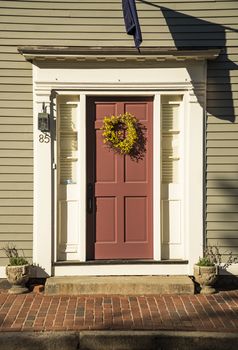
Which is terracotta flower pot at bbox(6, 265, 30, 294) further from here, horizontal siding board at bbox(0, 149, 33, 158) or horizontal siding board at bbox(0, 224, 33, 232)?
horizontal siding board at bbox(0, 149, 33, 158)

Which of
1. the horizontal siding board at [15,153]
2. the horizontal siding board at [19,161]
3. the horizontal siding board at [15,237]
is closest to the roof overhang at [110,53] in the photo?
the horizontal siding board at [15,153]

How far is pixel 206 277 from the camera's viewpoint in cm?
660

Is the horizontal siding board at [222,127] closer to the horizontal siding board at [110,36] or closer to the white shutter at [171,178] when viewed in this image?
the white shutter at [171,178]

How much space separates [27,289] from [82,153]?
184 cm

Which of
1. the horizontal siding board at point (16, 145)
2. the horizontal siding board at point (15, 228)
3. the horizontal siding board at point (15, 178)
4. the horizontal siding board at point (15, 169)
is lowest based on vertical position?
the horizontal siding board at point (15, 228)

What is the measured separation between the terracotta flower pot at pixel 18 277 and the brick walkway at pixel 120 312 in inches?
4.1

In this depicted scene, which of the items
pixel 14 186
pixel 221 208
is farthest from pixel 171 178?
pixel 14 186

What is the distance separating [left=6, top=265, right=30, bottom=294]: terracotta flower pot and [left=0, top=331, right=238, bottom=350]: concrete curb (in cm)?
130

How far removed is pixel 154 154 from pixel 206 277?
5.49ft

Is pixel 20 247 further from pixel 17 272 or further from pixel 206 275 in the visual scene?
pixel 206 275

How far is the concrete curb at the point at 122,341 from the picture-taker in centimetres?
529

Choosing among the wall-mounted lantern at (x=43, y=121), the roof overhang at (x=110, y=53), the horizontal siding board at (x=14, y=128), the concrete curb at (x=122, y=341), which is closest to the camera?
the concrete curb at (x=122, y=341)

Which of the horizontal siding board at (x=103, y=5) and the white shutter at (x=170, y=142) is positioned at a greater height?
the horizontal siding board at (x=103, y=5)

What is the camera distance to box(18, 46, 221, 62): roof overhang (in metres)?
6.65
